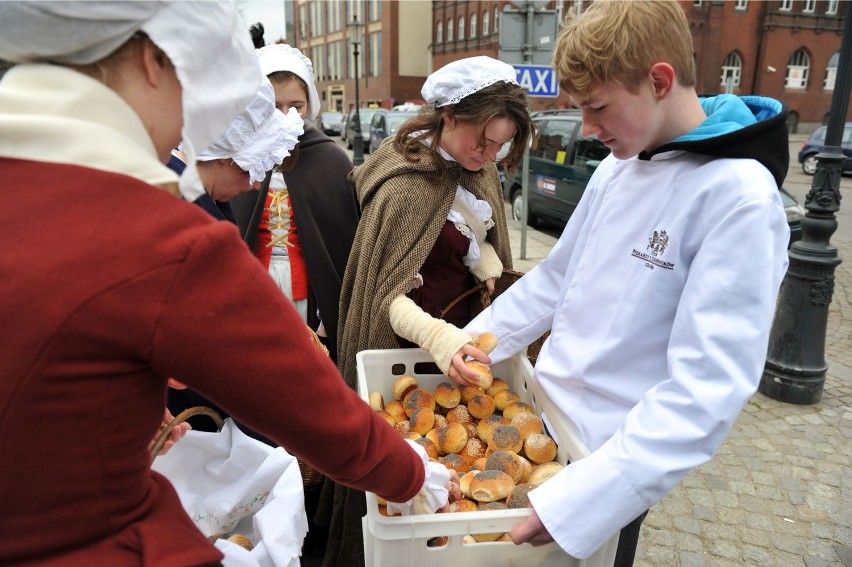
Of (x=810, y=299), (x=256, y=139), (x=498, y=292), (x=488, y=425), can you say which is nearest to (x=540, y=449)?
(x=488, y=425)

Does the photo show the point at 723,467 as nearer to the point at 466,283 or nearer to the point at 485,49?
the point at 466,283

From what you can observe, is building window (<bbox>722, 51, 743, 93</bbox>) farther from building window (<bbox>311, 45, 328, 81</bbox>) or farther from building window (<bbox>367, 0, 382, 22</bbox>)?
building window (<bbox>311, 45, 328, 81</bbox>)

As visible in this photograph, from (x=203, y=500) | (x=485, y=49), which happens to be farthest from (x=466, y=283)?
(x=485, y=49)

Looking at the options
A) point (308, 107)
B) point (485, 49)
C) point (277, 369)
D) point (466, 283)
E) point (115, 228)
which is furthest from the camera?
point (485, 49)

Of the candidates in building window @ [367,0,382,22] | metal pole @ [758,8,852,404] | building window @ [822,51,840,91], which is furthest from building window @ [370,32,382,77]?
metal pole @ [758,8,852,404]

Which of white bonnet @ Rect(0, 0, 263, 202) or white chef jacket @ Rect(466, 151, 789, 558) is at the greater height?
white bonnet @ Rect(0, 0, 263, 202)

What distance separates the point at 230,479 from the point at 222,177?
1035 millimetres

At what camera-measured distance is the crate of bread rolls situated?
1.22 meters

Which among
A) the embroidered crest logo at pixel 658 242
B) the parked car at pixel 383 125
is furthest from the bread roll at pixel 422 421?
the parked car at pixel 383 125

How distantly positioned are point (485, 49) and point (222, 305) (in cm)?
4212

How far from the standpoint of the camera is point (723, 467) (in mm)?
3402

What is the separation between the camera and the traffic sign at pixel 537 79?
704cm

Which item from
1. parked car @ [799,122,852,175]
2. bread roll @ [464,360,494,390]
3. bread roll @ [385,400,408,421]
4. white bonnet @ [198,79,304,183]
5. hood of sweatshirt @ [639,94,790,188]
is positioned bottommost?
parked car @ [799,122,852,175]

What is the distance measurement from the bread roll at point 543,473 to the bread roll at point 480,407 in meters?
0.31
